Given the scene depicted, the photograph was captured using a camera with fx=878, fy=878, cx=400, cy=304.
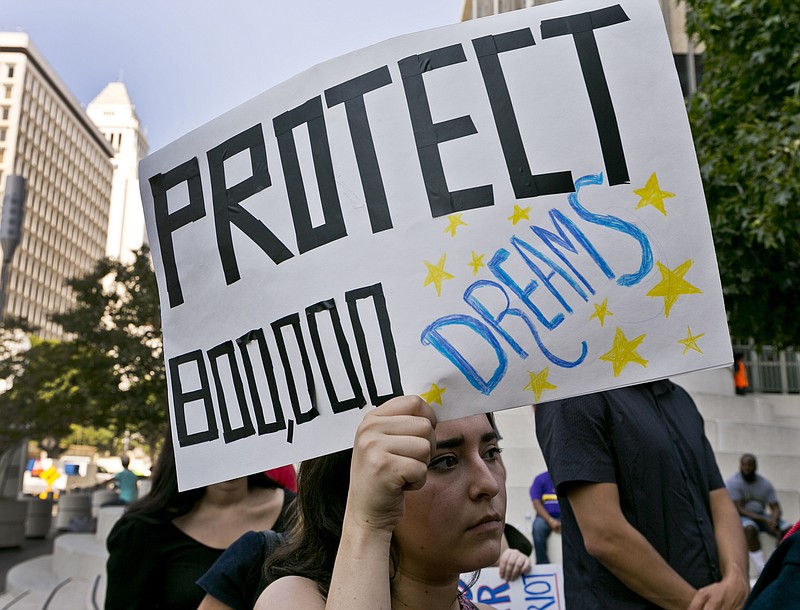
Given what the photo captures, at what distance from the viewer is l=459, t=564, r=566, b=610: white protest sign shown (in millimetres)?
2869

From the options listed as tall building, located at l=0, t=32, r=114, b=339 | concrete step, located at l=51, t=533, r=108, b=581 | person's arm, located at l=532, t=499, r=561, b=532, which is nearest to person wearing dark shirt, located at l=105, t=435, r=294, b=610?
person's arm, located at l=532, t=499, r=561, b=532

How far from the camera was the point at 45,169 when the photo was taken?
87250mm

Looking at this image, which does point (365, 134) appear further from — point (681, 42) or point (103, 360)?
point (681, 42)

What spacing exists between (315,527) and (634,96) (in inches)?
39.4

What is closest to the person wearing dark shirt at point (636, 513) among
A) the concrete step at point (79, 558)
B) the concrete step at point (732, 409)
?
the concrete step at point (79, 558)

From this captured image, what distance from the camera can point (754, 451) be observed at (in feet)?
50.7

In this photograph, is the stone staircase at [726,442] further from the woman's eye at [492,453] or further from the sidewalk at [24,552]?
the woman's eye at [492,453]

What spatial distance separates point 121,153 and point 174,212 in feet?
400

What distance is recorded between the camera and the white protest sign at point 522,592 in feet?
9.41

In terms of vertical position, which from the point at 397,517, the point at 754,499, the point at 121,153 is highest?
the point at 121,153

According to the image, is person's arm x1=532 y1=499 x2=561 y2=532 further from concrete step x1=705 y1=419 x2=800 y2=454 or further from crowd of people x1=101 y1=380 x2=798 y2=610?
concrete step x1=705 y1=419 x2=800 y2=454

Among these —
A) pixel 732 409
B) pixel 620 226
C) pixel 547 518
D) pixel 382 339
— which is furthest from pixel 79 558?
pixel 732 409

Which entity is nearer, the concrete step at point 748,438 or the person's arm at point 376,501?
the person's arm at point 376,501

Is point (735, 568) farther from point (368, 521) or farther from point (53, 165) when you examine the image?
point (53, 165)
